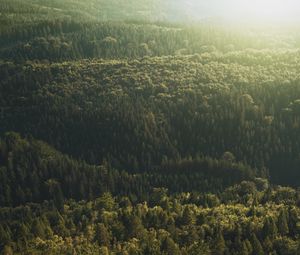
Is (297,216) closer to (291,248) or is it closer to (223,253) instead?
(291,248)

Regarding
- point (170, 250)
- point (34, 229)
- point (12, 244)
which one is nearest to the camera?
point (170, 250)

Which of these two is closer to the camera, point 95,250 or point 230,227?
point 95,250

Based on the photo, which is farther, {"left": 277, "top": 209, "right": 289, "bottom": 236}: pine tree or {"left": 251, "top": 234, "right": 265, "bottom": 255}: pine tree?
{"left": 277, "top": 209, "right": 289, "bottom": 236}: pine tree

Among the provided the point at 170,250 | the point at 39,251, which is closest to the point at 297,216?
the point at 170,250

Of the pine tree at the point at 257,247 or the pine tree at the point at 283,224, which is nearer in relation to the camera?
the pine tree at the point at 257,247

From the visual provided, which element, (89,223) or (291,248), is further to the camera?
(89,223)

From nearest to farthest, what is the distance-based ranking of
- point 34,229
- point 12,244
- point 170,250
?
point 170,250 → point 12,244 → point 34,229

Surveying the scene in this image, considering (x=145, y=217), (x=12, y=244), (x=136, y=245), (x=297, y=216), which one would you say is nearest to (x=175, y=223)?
(x=145, y=217)

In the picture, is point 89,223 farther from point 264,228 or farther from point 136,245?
point 264,228

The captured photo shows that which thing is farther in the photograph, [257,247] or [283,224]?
[283,224]
